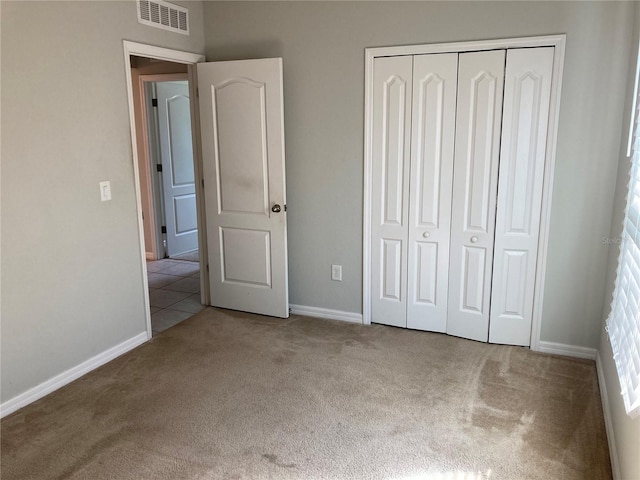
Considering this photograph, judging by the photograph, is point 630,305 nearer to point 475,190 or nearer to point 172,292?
point 475,190

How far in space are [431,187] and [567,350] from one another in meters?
1.42

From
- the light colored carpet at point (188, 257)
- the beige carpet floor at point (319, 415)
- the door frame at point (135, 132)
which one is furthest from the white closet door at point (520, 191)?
the light colored carpet at point (188, 257)

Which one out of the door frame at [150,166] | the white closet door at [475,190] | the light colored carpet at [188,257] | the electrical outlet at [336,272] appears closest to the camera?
the white closet door at [475,190]

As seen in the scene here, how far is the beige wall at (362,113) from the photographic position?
9.65ft

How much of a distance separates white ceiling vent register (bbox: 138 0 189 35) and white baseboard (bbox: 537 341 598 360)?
344cm

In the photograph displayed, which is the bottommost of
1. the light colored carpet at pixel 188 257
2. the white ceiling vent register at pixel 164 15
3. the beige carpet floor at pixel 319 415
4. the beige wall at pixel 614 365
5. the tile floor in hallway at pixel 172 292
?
the beige carpet floor at pixel 319 415

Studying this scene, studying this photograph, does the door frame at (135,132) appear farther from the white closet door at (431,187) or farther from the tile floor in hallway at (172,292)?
the white closet door at (431,187)

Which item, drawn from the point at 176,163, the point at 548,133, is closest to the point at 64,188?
the point at 548,133

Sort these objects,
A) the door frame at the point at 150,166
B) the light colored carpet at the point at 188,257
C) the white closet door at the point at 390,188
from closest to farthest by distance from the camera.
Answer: the white closet door at the point at 390,188
the door frame at the point at 150,166
the light colored carpet at the point at 188,257

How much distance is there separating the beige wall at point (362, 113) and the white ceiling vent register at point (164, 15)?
27 centimetres

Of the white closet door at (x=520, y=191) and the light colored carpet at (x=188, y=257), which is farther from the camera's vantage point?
the light colored carpet at (x=188, y=257)

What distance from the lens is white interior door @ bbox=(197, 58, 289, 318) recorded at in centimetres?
367

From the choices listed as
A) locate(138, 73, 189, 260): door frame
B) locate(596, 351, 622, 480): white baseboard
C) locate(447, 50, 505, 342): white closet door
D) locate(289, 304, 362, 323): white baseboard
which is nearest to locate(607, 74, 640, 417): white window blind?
locate(596, 351, 622, 480): white baseboard

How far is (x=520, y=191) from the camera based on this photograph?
3.21 meters
